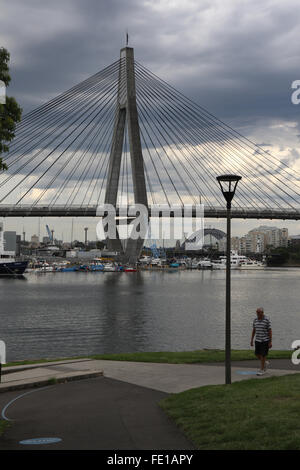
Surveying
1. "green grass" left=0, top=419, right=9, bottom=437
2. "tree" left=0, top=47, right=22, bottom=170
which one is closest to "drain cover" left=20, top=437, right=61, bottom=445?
"green grass" left=0, top=419, right=9, bottom=437

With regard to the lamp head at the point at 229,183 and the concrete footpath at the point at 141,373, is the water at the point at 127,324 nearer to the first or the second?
the concrete footpath at the point at 141,373

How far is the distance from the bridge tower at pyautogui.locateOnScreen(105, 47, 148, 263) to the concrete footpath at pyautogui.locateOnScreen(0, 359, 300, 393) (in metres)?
66.7

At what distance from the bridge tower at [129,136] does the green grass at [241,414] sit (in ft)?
235

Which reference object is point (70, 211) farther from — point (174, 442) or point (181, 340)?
point (174, 442)

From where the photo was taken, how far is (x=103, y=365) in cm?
1614

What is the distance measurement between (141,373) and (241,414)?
6040mm

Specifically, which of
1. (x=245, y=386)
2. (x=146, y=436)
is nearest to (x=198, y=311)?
(x=245, y=386)

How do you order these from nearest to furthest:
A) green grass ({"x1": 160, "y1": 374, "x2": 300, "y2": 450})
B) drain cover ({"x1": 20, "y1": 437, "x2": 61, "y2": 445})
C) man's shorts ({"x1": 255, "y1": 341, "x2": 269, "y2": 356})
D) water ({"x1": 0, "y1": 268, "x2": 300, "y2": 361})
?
green grass ({"x1": 160, "y1": 374, "x2": 300, "y2": 450}), drain cover ({"x1": 20, "y1": 437, "x2": 61, "y2": 445}), man's shorts ({"x1": 255, "y1": 341, "x2": 269, "y2": 356}), water ({"x1": 0, "y1": 268, "x2": 300, "y2": 361})

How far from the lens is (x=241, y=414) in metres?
8.82

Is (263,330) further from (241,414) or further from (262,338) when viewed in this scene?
(241,414)

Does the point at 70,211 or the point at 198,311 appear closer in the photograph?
the point at 198,311

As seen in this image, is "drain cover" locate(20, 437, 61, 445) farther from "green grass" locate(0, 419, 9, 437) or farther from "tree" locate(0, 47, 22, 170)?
"tree" locate(0, 47, 22, 170)

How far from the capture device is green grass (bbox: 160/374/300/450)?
7.51 meters
